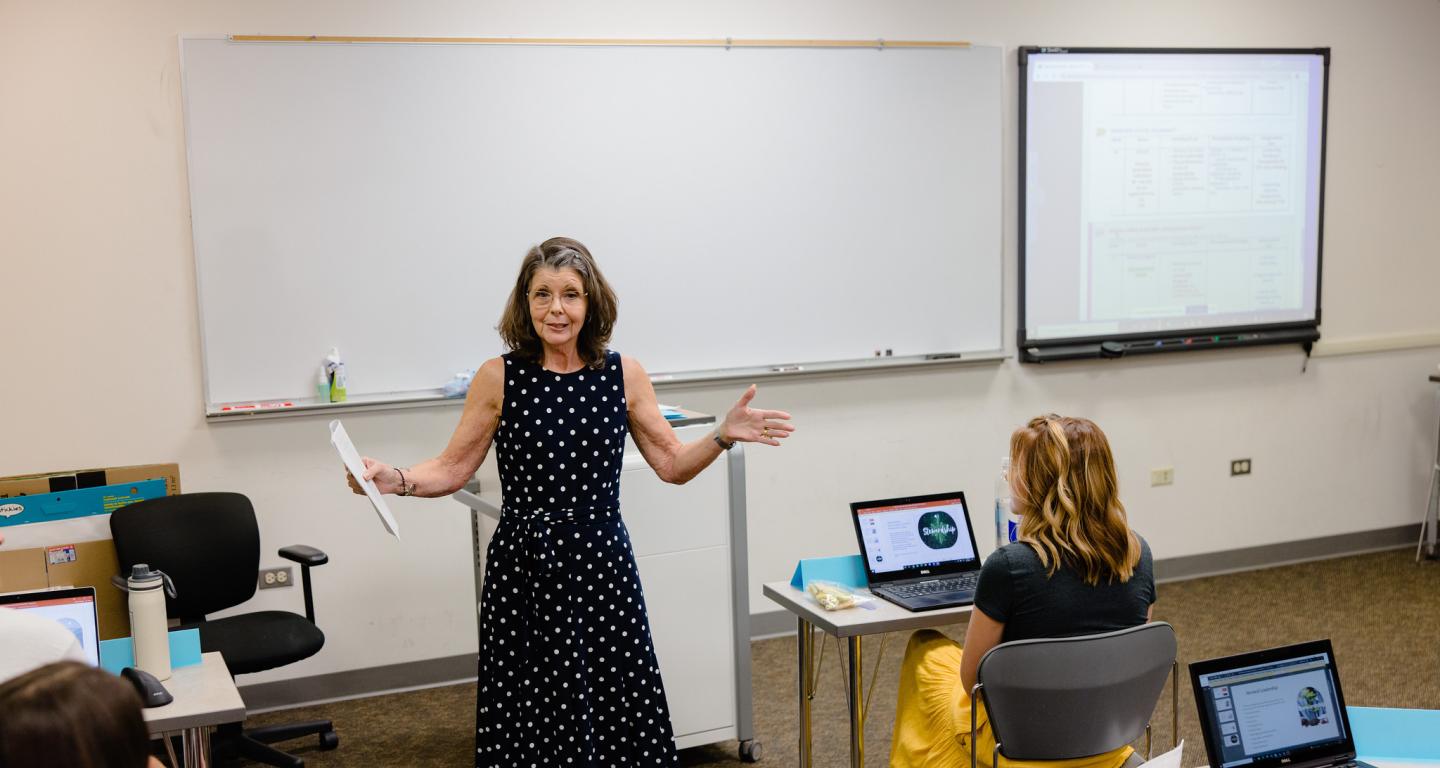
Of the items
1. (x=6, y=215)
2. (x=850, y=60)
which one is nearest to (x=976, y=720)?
(x=850, y=60)

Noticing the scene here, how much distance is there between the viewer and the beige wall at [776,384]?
387 centimetres

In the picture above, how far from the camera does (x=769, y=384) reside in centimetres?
474

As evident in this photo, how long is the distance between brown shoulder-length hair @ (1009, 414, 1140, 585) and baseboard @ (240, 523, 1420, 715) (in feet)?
8.24

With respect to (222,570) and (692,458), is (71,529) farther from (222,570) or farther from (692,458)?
(692,458)

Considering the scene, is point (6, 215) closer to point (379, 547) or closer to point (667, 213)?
point (379, 547)

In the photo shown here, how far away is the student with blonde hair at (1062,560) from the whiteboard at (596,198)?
2259mm

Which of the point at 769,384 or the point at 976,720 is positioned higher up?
the point at 769,384

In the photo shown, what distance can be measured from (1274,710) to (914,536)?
1190 millimetres

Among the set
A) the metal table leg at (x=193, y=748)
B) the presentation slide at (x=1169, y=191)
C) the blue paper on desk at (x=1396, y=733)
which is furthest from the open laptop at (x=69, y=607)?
the presentation slide at (x=1169, y=191)

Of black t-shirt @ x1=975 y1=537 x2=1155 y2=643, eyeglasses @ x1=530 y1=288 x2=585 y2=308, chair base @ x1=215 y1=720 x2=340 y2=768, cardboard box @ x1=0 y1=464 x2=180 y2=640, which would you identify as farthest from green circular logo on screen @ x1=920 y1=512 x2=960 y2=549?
cardboard box @ x1=0 y1=464 x2=180 y2=640

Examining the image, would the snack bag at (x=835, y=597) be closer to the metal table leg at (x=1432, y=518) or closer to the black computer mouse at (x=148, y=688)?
the black computer mouse at (x=148, y=688)

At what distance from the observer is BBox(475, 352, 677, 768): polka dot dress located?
2.80m

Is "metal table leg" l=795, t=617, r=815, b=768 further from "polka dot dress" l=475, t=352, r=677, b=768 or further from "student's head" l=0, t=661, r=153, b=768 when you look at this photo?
"student's head" l=0, t=661, r=153, b=768

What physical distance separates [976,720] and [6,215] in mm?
3320
